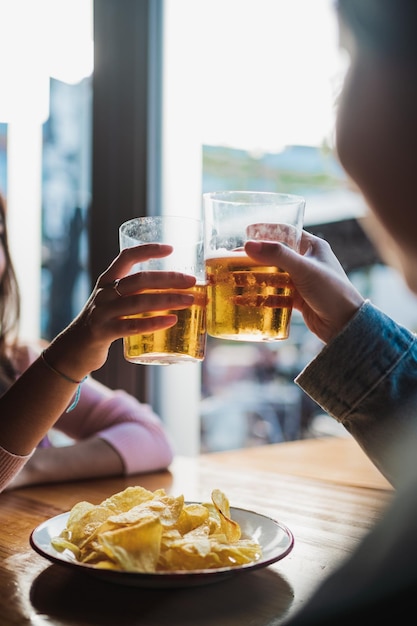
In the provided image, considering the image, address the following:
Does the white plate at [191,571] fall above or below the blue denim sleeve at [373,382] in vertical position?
below

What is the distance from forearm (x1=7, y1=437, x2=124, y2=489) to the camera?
1.47 m

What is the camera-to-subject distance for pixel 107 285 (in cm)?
113

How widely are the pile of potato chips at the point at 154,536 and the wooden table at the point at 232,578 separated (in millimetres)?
45

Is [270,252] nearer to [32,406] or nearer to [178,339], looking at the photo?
[178,339]

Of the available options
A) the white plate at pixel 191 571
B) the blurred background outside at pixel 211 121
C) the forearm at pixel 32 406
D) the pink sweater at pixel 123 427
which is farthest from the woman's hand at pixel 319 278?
the blurred background outside at pixel 211 121

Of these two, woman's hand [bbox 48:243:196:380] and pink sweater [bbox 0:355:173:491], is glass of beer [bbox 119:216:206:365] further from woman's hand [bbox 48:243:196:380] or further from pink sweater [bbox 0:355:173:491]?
pink sweater [bbox 0:355:173:491]

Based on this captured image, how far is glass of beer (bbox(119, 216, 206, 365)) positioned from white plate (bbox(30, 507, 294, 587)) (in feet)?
0.90

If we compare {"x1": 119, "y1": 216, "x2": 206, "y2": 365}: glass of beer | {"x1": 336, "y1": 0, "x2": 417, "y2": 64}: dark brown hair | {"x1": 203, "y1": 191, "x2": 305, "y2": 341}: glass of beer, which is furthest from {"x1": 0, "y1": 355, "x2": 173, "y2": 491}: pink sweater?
{"x1": 336, "y1": 0, "x2": 417, "y2": 64}: dark brown hair

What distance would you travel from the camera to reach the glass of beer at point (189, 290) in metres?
1.08

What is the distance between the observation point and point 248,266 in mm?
1000

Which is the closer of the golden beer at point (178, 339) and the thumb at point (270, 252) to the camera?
the thumb at point (270, 252)

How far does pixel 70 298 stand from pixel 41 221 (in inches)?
15.5

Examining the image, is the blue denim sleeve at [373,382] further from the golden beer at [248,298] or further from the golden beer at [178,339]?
the golden beer at [178,339]

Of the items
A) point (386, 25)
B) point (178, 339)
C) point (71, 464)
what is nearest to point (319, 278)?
point (178, 339)
